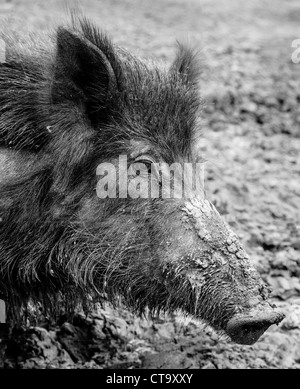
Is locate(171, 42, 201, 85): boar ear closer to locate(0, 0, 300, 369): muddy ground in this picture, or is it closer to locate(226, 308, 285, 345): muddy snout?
locate(0, 0, 300, 369): muddy ground

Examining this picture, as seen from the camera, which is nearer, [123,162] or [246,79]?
[123,162]

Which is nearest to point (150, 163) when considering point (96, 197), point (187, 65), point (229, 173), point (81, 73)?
point (96, 197)

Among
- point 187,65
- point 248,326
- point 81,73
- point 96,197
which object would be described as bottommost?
point 248,326

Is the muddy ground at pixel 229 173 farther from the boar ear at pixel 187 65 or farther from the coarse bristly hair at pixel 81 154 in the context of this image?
Result: the coarse bristly hair at pixel 81 154

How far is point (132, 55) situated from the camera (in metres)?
4.90

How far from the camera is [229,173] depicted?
25.7ft

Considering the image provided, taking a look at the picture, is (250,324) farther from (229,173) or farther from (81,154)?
(229,173)

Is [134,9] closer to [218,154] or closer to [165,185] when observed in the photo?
[218,154]

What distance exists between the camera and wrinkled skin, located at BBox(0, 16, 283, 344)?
175 inches

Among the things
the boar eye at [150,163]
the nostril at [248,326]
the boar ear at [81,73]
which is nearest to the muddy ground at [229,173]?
the boar ear at [81,73]

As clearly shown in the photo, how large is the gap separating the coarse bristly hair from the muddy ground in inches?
22.1

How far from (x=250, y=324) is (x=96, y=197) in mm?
1242
